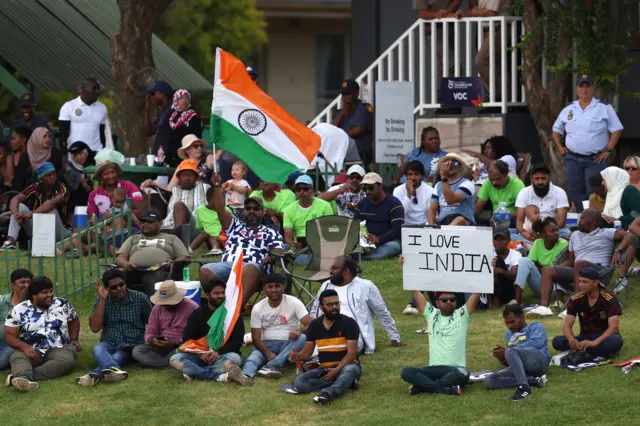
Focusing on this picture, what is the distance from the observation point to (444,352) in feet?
46.3

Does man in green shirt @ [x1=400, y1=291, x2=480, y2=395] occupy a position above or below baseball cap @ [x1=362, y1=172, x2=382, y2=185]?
below

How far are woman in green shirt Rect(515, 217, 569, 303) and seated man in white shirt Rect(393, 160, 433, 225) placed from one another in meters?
2.58

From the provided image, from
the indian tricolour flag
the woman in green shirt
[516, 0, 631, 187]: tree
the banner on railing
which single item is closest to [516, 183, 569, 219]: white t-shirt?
the woman in green shirt

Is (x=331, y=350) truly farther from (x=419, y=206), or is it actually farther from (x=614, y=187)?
(x=419, y=206)

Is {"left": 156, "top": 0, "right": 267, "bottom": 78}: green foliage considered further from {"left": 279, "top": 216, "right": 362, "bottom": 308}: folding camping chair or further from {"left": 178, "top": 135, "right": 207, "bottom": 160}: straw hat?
{"left": 279, "top": 216, "right": 362, "bottom": 308}: folding camping chair

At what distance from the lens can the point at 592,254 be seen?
1695cm

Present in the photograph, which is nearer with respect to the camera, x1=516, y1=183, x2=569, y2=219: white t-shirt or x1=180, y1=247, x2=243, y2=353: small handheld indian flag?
x1=180, y1=247, x2=243, y2=353: small handheld indian flag

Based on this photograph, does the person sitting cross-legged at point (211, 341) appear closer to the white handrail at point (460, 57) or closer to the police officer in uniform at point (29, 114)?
the white handrail at point (460, 57)

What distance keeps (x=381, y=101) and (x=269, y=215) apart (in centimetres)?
284

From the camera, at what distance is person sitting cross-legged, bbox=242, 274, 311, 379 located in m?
15.1

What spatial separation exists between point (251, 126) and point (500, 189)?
355 centimetres

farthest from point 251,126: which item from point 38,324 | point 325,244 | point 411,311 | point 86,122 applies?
point 86,122

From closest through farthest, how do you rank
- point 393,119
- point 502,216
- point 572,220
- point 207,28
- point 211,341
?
point 211,341 → point 572,220 → point 502,216 → point 393,119 → point 207,28

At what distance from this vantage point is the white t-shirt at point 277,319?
15.2m
